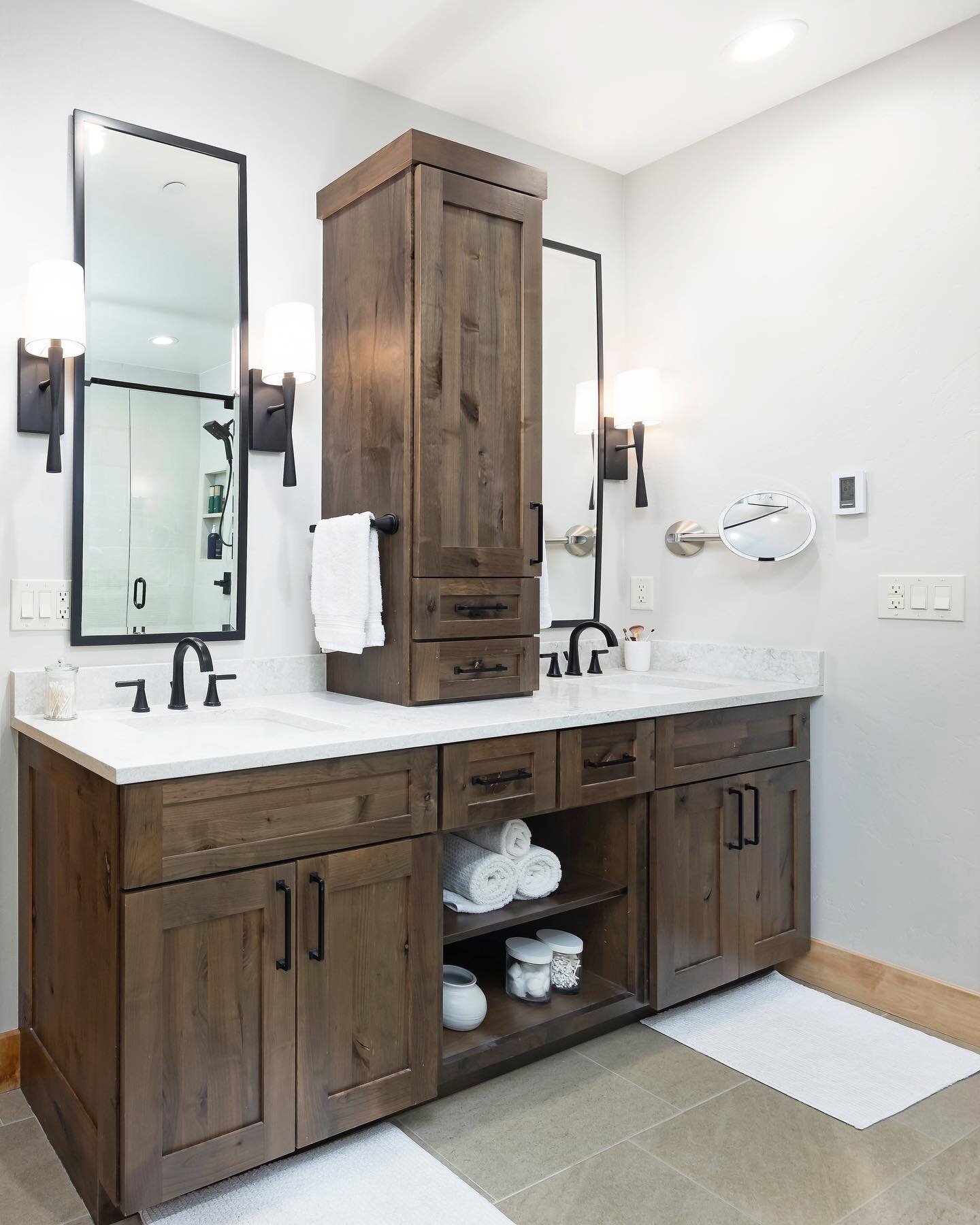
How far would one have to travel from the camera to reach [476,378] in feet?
7.64

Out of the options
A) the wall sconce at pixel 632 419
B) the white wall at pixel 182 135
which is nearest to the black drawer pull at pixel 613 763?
the white wall at pixel 182 135

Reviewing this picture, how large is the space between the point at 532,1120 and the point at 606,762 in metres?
0.79

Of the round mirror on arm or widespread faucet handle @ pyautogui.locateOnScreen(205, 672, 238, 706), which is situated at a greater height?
the round mirror on arm

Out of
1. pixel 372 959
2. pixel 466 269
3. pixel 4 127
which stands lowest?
pixel 372 959

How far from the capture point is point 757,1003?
252 cm

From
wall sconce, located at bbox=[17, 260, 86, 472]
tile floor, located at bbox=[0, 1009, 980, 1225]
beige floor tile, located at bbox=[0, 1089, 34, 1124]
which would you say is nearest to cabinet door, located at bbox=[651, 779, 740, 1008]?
tile floor, located at bbox=[0, 1009, 980, 1225]

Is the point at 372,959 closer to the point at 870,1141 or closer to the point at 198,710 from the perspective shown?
the point at 198,710

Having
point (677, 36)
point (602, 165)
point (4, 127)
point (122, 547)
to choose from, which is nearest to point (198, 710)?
point (122, 547)

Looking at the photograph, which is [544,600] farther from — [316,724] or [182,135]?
[182,135]

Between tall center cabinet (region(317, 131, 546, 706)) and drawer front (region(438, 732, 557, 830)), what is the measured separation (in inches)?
11.6

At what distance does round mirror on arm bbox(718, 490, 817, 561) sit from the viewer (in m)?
2.72

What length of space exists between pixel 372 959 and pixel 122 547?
3.69 ft

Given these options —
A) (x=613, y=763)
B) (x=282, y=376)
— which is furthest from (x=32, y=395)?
(x=613, y=763)

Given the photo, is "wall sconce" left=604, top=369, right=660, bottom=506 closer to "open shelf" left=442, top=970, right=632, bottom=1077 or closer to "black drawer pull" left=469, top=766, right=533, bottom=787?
"black drawer pull" left=469, top=766, right=533, bottom=787
